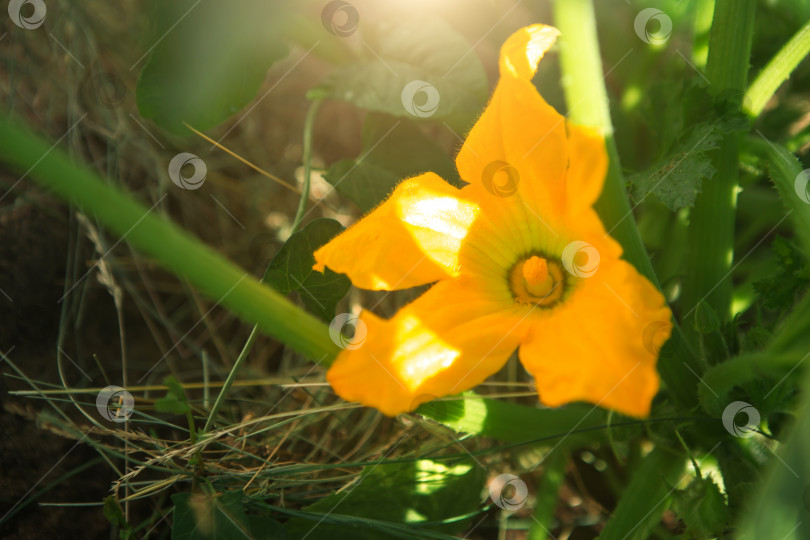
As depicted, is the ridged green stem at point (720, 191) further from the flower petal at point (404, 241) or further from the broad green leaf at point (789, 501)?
the broad green leaf at point (789, 501)

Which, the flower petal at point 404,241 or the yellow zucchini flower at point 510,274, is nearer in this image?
the yellow zucchini flower at point 510,274

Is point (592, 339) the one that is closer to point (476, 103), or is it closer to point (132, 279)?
point (476, 103)

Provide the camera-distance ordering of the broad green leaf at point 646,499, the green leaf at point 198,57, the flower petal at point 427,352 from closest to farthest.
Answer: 1. the flower petal at point 427,352
2. the broad green leaf at point 646,499
3. the green leaf at point 198,57

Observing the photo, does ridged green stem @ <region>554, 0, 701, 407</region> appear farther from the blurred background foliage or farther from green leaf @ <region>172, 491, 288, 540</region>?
green leaf @ <region>172, 491, 288, 540</region>

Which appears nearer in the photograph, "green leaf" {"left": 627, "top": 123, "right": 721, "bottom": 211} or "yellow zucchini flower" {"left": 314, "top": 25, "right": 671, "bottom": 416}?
"yellow zucchini flower" {"left": 314, "top": 25, "right": 671, "bottom": 416}

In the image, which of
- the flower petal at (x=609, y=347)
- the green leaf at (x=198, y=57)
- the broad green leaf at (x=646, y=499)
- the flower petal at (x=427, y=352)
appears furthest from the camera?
the green leaf at (x=198, y=57)

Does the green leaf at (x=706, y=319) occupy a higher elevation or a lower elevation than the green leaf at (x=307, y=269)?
lower

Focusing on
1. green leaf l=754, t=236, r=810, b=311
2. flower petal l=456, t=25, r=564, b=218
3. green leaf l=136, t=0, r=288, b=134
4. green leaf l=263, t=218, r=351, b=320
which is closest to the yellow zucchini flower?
flower petal l=456, t=25, r=564, b=218

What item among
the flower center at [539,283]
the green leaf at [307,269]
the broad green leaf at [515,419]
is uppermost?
the green leaf at [307,269]

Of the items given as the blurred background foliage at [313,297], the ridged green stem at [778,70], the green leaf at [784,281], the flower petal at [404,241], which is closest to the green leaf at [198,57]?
the blurred background foliage at [313,297]
